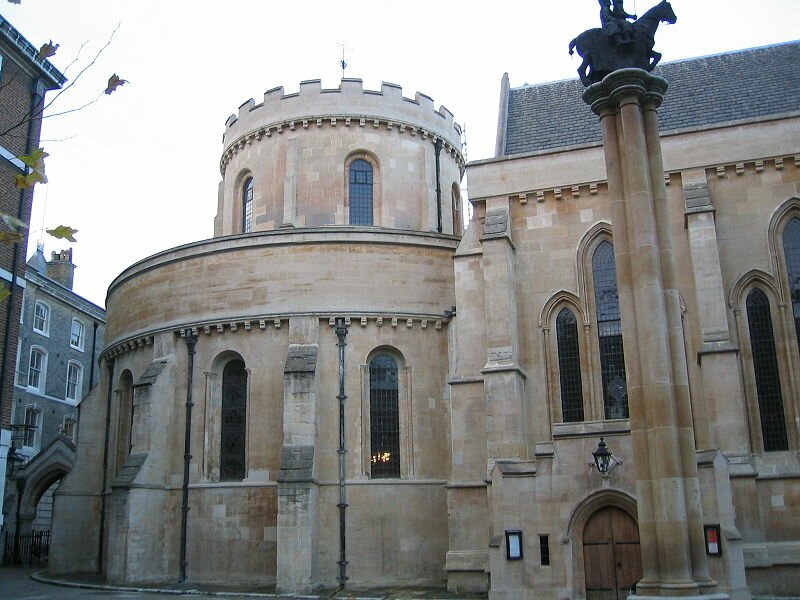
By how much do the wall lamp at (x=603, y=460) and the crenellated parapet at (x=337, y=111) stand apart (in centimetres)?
1697

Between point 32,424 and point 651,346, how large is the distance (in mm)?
35589

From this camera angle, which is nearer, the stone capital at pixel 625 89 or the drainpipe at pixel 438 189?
the stone capital at pixel 625 89

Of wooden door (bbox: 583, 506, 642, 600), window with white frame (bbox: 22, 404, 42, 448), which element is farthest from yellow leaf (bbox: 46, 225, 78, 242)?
window with white frame (bbox: 22, 404, 42, 448)

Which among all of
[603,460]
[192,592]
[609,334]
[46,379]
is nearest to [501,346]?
[609,334]

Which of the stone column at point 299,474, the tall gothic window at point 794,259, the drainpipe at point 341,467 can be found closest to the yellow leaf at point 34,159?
the stone column at point 299,474

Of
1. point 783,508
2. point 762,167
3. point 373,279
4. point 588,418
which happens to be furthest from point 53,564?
point 762,167

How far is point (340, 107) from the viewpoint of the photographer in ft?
105

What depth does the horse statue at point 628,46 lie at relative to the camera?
45.1ft

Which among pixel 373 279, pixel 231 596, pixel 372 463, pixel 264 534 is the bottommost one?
pixel 231 596

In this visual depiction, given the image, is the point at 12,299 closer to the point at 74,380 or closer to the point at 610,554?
the point at 610,554

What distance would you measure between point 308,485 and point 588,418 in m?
7.46

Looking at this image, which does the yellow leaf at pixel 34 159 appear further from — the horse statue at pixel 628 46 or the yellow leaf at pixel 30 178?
the horse statue at pixel 628 46

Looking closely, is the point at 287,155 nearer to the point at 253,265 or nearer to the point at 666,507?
the point at 253,265

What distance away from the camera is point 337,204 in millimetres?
31453
